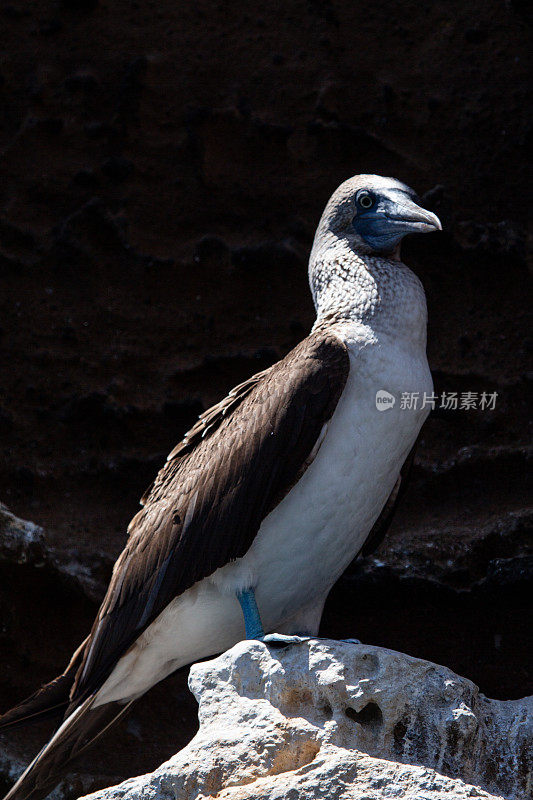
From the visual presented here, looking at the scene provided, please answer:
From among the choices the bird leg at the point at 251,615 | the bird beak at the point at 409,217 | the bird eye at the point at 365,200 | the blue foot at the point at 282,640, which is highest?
the bird eye at the point at 365,200

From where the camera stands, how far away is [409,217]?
4.18m

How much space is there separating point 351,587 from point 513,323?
148 centimetres

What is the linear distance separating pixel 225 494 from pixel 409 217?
1234 millimetres

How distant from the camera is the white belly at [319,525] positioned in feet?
12.7

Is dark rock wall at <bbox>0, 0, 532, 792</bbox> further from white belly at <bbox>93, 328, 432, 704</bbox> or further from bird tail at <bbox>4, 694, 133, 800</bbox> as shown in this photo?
white belly at <bbox>93, 328, 432, 704</bbox>

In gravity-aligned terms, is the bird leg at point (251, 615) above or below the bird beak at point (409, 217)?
below

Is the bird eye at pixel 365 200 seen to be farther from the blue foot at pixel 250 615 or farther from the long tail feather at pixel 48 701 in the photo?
the long tail feather at pixel 48 701

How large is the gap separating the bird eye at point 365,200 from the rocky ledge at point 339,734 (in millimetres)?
1763

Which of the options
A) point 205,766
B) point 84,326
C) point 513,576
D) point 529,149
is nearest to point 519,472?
point 513,576

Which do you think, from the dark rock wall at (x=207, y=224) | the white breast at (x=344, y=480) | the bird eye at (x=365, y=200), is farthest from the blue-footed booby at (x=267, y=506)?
the dark rock wall at (x=207, y=224)

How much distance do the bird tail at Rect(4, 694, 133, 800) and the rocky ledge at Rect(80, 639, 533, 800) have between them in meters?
0.72

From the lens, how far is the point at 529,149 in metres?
5.53

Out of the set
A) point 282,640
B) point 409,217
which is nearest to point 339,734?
point 282,640

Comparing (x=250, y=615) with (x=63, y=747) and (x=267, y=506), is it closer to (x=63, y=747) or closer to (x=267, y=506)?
(x=267, y=506)
